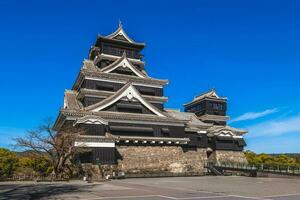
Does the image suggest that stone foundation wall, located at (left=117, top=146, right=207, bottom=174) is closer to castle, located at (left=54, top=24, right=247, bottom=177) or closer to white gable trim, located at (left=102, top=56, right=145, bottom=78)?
castle, located at (left=54, top=24, right=247, bottom=177)

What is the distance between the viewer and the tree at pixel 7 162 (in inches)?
1184

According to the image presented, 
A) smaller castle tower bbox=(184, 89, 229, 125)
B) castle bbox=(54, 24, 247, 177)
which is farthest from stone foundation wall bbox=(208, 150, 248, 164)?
smaller castle tower bbox=(184, 89, 229, 125)

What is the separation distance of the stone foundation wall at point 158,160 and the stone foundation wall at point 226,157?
431cm

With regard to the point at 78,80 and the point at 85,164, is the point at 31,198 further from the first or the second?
the point at 78,80

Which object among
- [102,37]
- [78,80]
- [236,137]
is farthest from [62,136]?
[236,137]

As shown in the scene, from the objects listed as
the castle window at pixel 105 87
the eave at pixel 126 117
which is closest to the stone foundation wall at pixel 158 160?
the eave at pixel 126 117

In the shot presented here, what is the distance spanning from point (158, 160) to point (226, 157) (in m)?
13.0

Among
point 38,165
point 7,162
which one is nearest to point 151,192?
point 38,165

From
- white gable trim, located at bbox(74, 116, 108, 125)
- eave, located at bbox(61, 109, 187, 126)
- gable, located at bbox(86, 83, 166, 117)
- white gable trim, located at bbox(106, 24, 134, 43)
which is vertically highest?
white gable trim, located at bbox(106, 24, 134, 43)

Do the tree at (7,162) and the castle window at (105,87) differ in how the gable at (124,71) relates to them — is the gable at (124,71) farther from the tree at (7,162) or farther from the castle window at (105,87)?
the tree at (7,162)

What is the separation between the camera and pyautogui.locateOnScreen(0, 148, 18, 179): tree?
3006cm

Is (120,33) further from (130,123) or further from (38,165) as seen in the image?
(38,165)

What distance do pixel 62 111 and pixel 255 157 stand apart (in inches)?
1373

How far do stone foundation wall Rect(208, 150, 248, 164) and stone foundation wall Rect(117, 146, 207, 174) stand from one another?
4315mm
